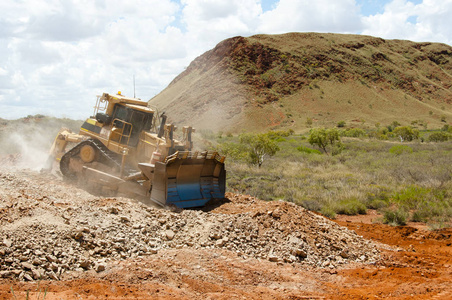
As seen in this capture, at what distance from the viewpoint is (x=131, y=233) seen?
7574 mm

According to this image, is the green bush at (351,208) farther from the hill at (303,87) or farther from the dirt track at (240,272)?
the hill at (303,87)

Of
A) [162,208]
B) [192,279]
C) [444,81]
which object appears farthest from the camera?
[444,81]

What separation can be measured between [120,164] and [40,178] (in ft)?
9.15

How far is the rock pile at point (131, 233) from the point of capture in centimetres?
610

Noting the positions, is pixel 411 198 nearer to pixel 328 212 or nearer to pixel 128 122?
pixel 328 212

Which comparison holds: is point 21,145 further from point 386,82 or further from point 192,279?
point 386,82

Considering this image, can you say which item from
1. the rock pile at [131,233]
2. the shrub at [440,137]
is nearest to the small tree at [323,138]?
the shrub at [440,137]

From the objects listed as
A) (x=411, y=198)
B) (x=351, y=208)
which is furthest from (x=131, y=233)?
(x=411, y=198)

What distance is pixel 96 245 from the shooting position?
6.83 metres

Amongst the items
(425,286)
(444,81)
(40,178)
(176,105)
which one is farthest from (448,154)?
(444,81)

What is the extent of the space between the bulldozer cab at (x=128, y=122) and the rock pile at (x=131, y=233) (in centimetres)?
234

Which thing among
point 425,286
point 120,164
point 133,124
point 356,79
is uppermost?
point 356,79

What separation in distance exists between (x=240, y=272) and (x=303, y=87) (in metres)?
69.8

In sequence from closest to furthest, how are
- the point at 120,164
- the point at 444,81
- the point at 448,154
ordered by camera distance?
the point at 120,164 → the point at 448,154 → the point at 444,81
